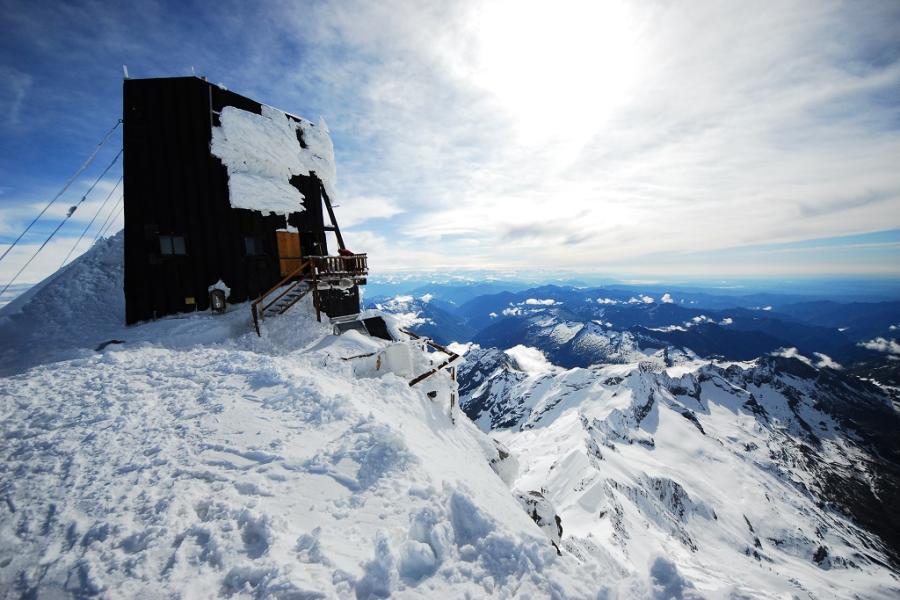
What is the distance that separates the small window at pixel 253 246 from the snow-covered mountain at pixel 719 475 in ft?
144

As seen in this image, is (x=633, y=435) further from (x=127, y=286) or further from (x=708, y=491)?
(x=127, y=286)

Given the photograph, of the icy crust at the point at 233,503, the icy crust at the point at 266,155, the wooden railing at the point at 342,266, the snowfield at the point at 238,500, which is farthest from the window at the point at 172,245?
the icy crust at the point at 233,503

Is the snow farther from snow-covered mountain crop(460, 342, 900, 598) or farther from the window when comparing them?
snow-covered mountain crop(460, 342, 900, 598)

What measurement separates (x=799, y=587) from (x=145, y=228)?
134m

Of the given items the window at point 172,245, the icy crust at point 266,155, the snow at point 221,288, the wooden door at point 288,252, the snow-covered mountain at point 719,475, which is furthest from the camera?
the snow-covered mountain at point 719,475

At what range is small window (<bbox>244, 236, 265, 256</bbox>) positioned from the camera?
1925 centimetres

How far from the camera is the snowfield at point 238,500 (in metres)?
4.30

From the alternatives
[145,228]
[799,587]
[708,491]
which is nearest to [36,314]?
[145,228]

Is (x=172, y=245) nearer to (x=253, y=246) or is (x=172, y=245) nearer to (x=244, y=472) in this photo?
(x=253, y=246)

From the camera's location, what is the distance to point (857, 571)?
96250 millimetres

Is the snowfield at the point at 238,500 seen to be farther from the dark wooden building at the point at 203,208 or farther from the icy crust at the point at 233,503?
the dark wooden building at the point at 203,208

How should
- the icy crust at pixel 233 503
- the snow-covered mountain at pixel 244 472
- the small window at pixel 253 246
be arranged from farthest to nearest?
the small window at pixel 253 246 → the snow-covered mountain at pixel 244 472 → the icy crust at pixel 233 503

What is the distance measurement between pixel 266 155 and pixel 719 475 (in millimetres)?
169387

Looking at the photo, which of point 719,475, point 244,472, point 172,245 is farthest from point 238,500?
point 719,475
